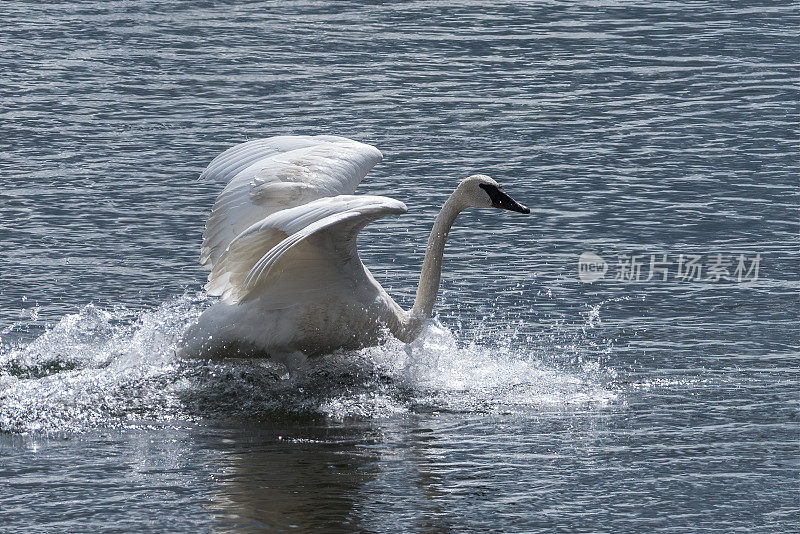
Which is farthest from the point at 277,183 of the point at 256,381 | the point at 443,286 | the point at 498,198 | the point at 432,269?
the point at 443,286

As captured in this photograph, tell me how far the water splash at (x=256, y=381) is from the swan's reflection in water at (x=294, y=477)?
0.48m

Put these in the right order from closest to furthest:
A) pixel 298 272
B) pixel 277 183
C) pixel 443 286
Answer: pixel 298 272
pixel 277 183
pixel 443 286

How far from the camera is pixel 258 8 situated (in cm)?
2261

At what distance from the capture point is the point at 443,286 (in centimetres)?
1169

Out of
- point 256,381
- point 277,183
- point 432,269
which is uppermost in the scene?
point 277,183

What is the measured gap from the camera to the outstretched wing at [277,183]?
10234 mm

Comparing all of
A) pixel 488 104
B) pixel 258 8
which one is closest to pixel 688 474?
pixel 488 104

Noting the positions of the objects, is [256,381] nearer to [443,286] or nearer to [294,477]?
[294,477]

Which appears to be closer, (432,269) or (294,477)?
(294,477)

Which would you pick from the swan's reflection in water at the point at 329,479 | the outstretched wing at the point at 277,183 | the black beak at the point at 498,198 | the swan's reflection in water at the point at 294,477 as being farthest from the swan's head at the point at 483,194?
the swan's reflection in water at the point at 294,477

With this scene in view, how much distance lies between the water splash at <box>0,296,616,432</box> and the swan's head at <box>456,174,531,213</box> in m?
0.91

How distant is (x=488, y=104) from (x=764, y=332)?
724 centimetres

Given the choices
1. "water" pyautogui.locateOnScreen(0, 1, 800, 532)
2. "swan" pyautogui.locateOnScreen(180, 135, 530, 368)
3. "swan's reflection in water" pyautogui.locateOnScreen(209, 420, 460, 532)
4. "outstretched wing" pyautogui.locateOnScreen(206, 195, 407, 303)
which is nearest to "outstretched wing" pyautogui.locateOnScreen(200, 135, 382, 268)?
"swan" pyautogui.locateOnScreen(180, 135, 530, 368)

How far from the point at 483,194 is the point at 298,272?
1.36 metres
